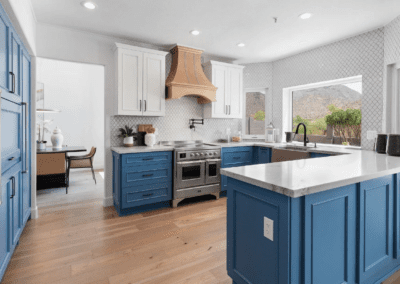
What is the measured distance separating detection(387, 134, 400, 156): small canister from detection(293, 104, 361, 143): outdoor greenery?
1.37m

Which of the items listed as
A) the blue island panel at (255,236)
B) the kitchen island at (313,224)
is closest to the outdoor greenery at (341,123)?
the kitchen island at (313,224)

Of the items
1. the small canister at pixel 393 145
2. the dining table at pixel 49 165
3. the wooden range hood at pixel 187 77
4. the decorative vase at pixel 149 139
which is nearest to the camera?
the small canister at pixel 393 145

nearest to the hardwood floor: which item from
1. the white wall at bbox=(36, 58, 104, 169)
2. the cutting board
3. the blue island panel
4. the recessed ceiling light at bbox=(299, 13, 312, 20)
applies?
the blue island panel

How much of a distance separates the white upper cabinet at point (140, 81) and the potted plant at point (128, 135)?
31cm

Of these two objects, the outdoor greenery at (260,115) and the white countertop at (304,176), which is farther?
the outdoor greenery at (260,115)

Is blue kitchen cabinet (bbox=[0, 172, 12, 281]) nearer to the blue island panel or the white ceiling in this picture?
the blue island panel

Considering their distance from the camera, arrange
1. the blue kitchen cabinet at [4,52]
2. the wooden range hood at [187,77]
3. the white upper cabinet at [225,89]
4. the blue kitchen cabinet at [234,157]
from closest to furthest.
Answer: the blue kitchen cabinet at [4,52] → the wooden range hood at [187,77] → the blue kitchen cabinet at [234,157] → the white upper cabinet at [225,89]

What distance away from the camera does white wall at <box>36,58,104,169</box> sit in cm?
651

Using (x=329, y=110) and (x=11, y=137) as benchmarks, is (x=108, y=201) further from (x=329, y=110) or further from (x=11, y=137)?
(x=329, y=110)

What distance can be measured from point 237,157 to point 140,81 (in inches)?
82.1

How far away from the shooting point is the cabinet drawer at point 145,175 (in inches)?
134

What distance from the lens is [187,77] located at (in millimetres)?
4102

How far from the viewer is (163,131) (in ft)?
14.2

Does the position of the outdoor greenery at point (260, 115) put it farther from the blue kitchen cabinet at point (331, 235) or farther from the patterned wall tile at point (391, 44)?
the blue kitchen cabinet at point (331, 235)
